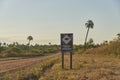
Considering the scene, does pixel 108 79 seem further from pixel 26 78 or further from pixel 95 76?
pixel 26 78

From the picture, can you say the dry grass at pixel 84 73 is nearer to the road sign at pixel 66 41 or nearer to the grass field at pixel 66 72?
the grass field at pixel 66 72

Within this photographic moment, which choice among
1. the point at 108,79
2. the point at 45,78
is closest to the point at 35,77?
the point at 45,78

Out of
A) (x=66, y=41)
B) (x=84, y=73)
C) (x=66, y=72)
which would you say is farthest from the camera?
(x=66, y=41)

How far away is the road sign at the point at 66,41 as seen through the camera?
2297 cm

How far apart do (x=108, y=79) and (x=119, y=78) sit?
90cm

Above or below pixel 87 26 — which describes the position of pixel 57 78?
below

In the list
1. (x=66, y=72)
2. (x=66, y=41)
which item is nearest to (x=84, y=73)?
Answer: (x=66, y=72)

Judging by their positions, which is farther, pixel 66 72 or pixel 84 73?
pixel 66 72

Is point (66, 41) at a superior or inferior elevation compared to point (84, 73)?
superior

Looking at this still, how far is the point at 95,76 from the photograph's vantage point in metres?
17.1

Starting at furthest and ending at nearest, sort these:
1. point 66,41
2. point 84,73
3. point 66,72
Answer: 1. point 66,41
2. point 66,72
3. point 84,73

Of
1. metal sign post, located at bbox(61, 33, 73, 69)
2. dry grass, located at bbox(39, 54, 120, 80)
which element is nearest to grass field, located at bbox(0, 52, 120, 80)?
dry grass, located at bbox(39, 54, 120, 80)

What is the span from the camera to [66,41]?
23.2 m

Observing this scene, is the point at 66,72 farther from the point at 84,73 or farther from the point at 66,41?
the point at 66,41
